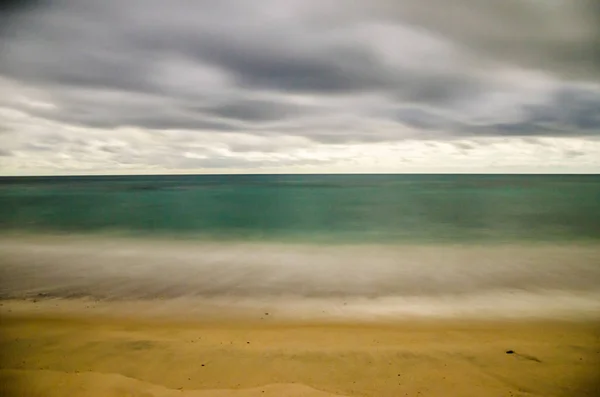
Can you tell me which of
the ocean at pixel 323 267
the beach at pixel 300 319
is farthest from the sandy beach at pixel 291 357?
the ocean at pixel 323 267

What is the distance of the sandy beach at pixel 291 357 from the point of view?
2230 mm

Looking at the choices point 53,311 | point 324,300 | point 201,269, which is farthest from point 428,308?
point 53,311

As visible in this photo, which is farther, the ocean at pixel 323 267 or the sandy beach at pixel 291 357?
the ocean at pixel 323 267

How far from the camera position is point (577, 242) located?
882 centimetres

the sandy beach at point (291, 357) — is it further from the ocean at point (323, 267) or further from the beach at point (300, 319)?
the ocean at point (323, 267)

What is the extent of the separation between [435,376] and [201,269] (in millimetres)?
4422

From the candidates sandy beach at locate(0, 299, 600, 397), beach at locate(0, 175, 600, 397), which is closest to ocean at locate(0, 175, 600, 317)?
beach at locate(0, 175, 600, 397)

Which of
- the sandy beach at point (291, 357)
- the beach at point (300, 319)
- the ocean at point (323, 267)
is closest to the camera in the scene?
the sandy beach at point (291, 357)

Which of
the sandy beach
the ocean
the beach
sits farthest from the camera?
the ocean

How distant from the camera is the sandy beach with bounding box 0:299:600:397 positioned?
87.8 inches

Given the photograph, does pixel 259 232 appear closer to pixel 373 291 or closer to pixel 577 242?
pixel 373 291

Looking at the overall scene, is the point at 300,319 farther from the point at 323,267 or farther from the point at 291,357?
the point at 323,267

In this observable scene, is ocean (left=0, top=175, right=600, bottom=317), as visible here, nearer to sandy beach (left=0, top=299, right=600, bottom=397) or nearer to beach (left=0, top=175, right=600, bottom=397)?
beach (left=0, top=175, right=600, bottom=397)

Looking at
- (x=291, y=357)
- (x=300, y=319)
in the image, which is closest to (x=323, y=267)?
(x=300, y=319)
